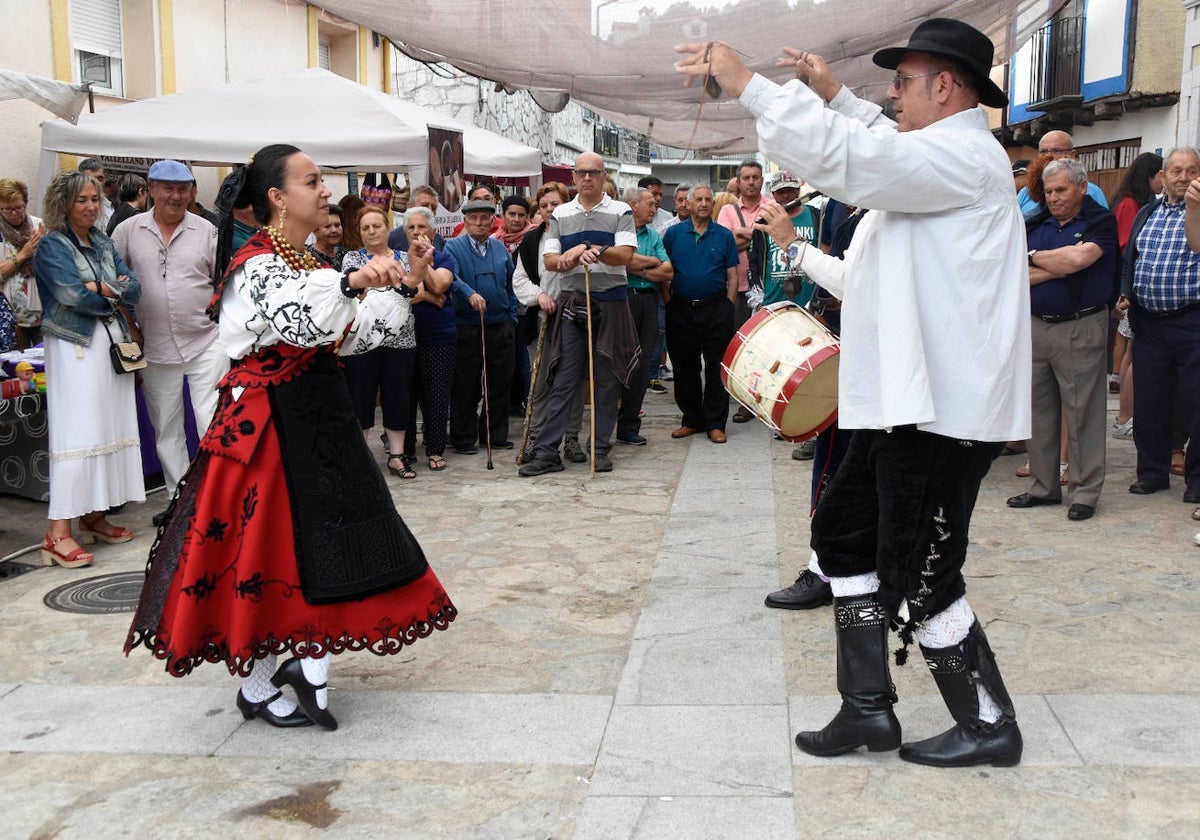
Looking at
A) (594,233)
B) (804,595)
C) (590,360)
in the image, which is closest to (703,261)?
(594,233)

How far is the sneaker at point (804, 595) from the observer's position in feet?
16.6

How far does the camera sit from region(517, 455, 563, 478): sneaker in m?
8.27

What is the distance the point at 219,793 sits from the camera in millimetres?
3480

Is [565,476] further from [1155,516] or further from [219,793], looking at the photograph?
[219,793]

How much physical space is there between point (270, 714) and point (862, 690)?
1.92 meters

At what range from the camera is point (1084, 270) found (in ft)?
21.9

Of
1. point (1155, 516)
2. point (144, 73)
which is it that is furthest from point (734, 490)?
point (144, 73)

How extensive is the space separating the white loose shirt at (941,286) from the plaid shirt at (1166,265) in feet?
13.4

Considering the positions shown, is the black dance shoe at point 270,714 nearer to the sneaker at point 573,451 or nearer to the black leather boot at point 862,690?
the black leather boot at point 862,690

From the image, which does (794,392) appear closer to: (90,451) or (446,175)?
(90,451)

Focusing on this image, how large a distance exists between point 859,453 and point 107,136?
7.10 metres

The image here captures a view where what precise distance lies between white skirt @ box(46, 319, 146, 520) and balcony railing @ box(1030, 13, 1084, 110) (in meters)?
20.1

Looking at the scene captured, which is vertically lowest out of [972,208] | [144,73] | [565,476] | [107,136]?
[565,476]

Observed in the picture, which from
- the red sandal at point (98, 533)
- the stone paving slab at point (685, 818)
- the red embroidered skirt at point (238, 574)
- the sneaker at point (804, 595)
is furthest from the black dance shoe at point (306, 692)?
the red sandal at point (98, 533)
